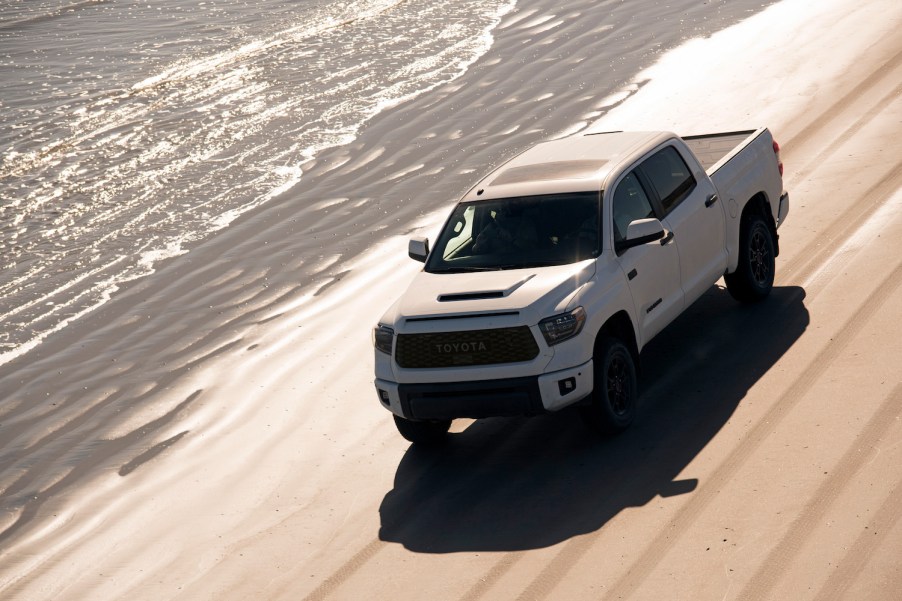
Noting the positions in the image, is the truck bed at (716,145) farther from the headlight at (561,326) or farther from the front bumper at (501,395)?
the front bumper at (501,395)

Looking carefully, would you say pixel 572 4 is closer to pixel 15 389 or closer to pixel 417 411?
pixel 15 389

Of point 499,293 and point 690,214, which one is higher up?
point 499,293

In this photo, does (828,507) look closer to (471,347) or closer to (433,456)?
(471,347)

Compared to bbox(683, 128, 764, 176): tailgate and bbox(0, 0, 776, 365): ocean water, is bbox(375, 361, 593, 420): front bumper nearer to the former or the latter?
bbox(683, 128, 764, 176): tailgate

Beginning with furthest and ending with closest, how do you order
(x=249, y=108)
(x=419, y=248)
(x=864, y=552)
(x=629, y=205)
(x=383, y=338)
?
(x=249, y=108) → (x=419, y=248) → (x=629, y=205) → (x=383, y=338) → (x=864, y=552)

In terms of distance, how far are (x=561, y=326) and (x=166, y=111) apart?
540 inches

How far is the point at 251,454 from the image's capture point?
388 inches

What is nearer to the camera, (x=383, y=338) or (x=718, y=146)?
(x=383, y=338)

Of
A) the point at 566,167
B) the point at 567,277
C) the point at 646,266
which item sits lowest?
the point at 646,266

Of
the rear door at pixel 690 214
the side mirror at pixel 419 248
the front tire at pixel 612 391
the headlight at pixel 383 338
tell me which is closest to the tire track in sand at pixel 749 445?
the front tire at pixel 612 391

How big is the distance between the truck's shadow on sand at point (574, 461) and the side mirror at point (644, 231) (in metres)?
1.22

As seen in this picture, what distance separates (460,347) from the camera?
848cm

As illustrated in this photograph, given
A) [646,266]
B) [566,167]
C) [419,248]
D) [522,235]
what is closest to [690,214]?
[646,266]

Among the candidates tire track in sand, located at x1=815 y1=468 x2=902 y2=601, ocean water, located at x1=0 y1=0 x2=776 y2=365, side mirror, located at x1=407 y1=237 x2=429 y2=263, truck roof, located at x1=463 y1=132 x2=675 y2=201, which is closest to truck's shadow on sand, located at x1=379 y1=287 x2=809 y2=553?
tire track in sand, located at x1=815 y1=468 x2=902 y2=601
